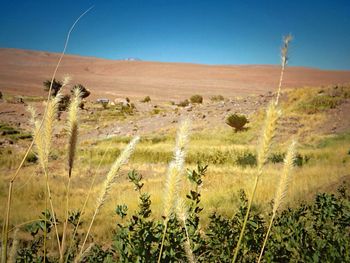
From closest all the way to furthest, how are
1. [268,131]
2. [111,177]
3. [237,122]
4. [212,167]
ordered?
[268,131] → [111,177] → [212,167] → [237,122]

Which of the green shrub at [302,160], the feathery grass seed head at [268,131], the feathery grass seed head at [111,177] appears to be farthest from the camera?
the green shrub at [302,160]

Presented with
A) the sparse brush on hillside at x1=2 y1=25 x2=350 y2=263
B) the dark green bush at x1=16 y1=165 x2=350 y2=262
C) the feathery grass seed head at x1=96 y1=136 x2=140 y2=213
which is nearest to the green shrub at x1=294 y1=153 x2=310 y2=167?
the sparse brush on hillside at x1=2 y1=25 x2=350 y2=263

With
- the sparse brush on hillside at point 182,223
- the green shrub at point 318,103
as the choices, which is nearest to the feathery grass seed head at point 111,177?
the sparse brush on hillside at point 182,223

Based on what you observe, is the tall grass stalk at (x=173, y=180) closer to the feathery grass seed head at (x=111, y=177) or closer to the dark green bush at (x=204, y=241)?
the feathery grass seed head at (x=111, y=177)

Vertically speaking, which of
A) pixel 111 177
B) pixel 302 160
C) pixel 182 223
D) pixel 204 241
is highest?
pixel 111 177

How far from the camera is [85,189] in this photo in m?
9.98

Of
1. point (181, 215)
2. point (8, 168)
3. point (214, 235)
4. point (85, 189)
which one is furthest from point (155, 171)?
point (181, 215)

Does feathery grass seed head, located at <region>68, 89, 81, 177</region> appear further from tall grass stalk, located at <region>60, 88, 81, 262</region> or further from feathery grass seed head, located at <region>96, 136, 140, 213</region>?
feathery grass seed head, located at <region>96, 136, 140, 213</region>

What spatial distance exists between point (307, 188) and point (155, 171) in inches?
235

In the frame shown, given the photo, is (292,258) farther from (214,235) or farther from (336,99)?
(336,99)

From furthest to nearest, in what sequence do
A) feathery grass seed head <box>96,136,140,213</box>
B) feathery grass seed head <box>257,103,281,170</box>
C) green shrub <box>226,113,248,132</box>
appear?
green shrub <box>226,113,248,132</box>, feathery grass seed head <box>96,136,140,213</box>, feathery grass seed head <box>257,103,281,170</box>

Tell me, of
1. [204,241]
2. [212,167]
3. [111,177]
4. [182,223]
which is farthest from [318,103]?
[111,177]

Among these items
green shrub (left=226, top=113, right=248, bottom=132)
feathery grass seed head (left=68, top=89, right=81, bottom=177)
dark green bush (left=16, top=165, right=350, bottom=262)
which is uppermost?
feathery grass seed head (left=68, top=89, right=81, bottom=177)

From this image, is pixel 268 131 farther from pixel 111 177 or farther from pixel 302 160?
pixel 302 160
